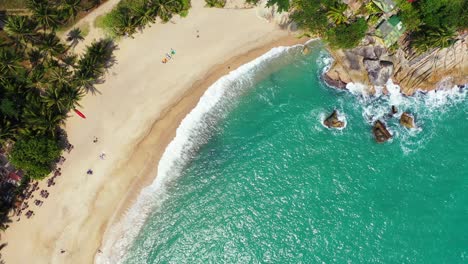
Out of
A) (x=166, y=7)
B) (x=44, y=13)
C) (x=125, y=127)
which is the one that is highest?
(x=44, y=13)

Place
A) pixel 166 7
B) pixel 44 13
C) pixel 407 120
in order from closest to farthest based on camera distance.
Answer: pixel 44 13 < pixel 166 7 < pixel 407 120

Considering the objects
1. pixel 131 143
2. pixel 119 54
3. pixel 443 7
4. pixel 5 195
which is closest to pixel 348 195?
pixel 443 7

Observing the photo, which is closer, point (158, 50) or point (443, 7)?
point (443, 7)

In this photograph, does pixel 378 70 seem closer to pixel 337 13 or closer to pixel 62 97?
pixel 337 13

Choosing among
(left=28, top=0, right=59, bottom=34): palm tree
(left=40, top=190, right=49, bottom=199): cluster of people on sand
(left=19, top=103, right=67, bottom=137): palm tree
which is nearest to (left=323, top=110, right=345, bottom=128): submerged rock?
(left=19, top=103, right=67, bottom=137): palm tree

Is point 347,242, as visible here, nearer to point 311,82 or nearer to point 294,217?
point 294,217

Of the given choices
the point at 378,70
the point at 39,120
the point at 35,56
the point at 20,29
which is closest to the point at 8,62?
the point at 35,56
